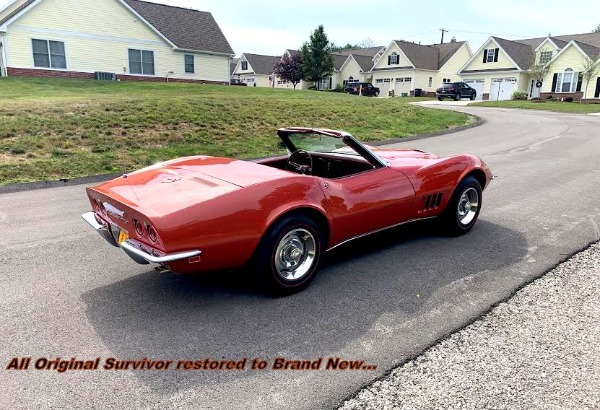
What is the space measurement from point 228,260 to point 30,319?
1.52 metres

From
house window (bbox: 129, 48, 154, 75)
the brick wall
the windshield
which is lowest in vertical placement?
the windshield

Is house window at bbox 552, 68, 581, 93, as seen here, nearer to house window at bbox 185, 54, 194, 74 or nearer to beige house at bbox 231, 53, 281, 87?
house window at bbox 185, 54, 194, 74

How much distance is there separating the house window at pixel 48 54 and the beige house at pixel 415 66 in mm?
37233

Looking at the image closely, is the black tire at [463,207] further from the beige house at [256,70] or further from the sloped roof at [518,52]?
the beige house at [256,70]

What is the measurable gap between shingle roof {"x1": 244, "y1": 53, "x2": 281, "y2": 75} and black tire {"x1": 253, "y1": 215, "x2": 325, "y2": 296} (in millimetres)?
61694

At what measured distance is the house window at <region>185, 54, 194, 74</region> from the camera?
31.2 metres

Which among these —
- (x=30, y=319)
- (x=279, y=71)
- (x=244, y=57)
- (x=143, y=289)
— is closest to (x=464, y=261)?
(x=143, y=289)

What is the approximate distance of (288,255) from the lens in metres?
3.65

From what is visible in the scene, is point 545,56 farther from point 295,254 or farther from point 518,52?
point 295,254

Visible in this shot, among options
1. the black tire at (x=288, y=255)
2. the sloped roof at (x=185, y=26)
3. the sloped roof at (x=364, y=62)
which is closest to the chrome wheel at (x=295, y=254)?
the black tire at (x=288, y=255)

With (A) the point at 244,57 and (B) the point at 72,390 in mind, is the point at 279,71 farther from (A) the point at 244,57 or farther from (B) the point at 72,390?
(B) the point at 72,390

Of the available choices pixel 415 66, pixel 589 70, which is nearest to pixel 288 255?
pixel 589 70

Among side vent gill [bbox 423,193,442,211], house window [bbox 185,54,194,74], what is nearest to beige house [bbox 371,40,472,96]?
house window [bbox 185,54,194,74]

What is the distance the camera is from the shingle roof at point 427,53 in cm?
5284
